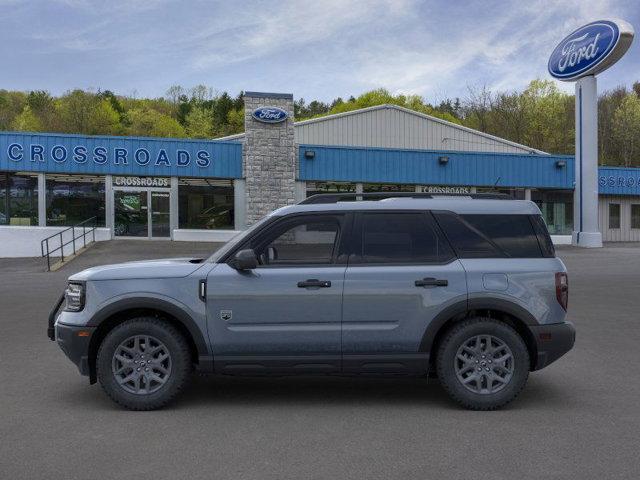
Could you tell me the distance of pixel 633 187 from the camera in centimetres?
3522

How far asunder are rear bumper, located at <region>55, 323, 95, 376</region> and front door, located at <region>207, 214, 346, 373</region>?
3.47 ft

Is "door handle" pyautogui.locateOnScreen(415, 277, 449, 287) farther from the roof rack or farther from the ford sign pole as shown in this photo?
the ford sign pole

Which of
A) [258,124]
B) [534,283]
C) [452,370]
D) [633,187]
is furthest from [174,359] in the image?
[633,187]

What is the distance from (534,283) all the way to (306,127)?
97.4 ft

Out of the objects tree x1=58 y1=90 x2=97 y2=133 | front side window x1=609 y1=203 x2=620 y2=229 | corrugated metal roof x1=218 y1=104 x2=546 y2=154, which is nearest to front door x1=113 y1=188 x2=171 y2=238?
corrugated metal roof x1=218 y1=104 x2=546 y2=154

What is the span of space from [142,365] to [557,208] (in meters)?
31.1

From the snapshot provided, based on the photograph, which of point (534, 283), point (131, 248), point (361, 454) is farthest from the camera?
point (131, 248)

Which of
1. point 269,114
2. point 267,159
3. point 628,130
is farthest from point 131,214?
point 628,130

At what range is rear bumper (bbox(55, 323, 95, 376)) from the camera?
520 cm

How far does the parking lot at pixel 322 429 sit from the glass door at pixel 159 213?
66.9ft

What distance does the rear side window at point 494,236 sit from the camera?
17.6 ft

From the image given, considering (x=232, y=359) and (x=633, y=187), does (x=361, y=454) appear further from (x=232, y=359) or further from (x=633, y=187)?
(x=633, y=187)

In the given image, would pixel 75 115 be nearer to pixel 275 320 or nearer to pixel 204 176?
pixel 204 176

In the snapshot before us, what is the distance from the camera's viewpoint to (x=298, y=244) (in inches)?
210
